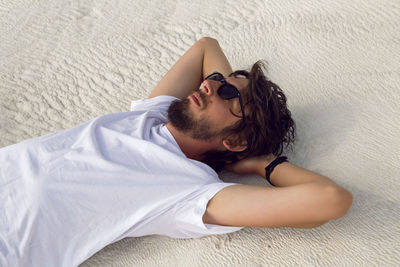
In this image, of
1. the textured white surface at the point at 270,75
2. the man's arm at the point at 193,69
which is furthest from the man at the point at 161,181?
the man's arm at the point at 193,69

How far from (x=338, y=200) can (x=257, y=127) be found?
47 centimetres

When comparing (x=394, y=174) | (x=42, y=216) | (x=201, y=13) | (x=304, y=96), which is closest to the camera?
(x=42, y=216)

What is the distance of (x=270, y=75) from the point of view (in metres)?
2.32

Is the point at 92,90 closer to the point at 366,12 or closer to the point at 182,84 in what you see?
the point at 182,84

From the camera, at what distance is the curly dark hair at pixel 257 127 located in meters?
1.77

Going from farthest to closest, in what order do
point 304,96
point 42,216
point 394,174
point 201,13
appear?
point 201,13 → point 304,96 → point 394,174 → point 42,216

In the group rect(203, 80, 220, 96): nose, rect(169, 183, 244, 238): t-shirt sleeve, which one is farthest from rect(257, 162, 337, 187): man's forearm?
rect(203, 80, 220, 96): nose

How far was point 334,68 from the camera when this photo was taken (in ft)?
7.29

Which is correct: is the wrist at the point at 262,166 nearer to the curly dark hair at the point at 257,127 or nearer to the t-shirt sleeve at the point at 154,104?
the curly dark hair at the point at 257,127

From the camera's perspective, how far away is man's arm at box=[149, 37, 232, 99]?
6.96 ft

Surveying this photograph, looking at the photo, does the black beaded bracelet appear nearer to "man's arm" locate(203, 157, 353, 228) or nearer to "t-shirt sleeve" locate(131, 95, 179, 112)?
"man's arm" locate(203, 157, 353, 228)

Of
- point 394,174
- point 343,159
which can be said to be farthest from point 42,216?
point 394,174

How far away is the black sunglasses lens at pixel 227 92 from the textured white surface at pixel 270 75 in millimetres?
336

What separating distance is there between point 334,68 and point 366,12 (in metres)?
0.47
